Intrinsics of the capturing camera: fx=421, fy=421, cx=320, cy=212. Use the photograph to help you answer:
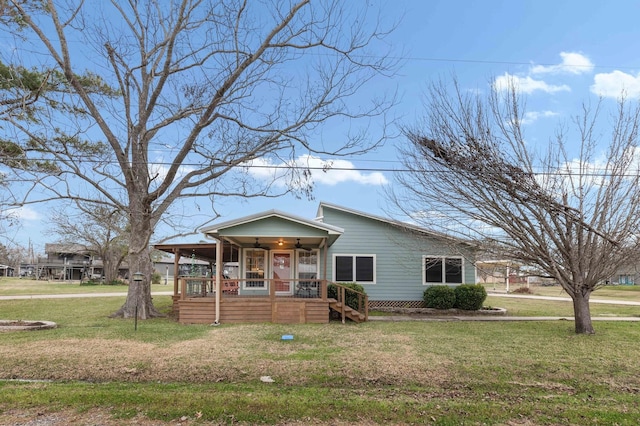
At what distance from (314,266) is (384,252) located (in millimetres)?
2960

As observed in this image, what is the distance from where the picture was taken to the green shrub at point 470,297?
52.3ft

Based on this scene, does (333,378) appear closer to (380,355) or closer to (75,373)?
(380,355)

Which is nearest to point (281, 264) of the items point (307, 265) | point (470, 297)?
point (307, 265)

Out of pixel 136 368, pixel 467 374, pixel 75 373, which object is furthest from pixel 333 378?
pixel 75 373

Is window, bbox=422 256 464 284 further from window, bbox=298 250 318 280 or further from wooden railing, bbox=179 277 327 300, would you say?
wooden railing, bbox=179 277 327 300

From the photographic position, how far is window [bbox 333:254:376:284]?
55.3 feet

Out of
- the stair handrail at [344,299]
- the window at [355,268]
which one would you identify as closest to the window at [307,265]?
the window at [355,268]

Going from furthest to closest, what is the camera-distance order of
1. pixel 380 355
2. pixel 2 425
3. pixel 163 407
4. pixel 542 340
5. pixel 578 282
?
pixel 578 282 < pixel 542 340 < pixel 380 355 < pixel 163 407 < pixel 2 425

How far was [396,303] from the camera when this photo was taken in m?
16.7

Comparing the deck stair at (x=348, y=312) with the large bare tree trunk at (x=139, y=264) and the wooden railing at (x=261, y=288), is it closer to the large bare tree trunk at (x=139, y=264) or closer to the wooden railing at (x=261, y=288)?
the wooden railing at (x=261, y=288)

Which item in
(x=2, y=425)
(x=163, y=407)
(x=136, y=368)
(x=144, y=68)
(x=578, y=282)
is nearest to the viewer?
(x=2, y=425)

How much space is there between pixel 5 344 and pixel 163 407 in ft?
19.3

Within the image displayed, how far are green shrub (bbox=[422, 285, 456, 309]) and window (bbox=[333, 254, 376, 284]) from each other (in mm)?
2289

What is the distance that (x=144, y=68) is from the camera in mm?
14555
